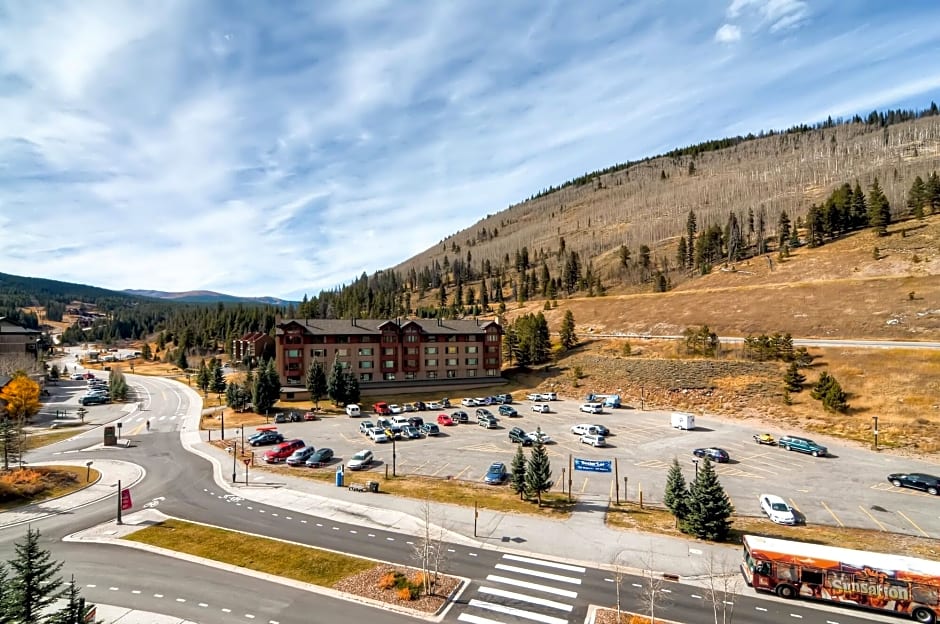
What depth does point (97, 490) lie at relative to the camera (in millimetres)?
38875

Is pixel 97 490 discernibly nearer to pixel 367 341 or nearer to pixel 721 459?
pixel 367 341

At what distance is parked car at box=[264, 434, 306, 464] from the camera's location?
1857 inches

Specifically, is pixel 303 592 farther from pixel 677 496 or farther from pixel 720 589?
pixel 677 496

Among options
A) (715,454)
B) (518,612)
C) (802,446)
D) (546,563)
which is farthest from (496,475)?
(802,446)

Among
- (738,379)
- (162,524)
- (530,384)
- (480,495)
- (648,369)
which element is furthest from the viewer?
(530,384)

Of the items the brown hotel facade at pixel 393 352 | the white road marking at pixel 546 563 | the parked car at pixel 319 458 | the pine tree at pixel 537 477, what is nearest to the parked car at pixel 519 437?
the pine tree at pixel 537 477

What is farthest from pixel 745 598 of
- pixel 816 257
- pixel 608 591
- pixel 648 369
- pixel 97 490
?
pixel 816 257

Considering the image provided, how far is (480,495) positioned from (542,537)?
8.90 m

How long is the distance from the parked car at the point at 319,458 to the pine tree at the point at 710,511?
35.1m

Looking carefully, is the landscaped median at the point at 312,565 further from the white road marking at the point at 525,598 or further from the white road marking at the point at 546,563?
the white road marking at the point at 546,563

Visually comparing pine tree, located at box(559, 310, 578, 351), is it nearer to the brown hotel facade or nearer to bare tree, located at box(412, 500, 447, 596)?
the brown hotel facade

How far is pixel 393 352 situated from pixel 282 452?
42.4 m

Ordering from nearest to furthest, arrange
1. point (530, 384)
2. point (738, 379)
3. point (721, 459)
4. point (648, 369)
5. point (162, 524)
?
1. point (162, 524)
2. point (721, 459)
3. point (738, 379)
4. point (648, 369)
5. point (530, 384)

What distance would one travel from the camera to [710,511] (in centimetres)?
2900
